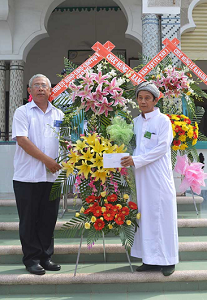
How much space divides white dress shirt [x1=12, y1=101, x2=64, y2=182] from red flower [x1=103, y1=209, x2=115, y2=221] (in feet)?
1.77

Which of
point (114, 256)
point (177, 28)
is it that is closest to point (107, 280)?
point (114, 256)

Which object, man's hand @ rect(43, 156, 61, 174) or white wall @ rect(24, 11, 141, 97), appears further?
white wall @ rect(24, 11, 141, 97)

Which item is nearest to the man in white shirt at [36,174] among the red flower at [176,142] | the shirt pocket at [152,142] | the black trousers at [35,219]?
the black trousers at [35,219]

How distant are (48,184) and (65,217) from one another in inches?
64.2

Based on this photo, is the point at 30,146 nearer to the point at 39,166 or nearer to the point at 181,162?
the point at 39,166

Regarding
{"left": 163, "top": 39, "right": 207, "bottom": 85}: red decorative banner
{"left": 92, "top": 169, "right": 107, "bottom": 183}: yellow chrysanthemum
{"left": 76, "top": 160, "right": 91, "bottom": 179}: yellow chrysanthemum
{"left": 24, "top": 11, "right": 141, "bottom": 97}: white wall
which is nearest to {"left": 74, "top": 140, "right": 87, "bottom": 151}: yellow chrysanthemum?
{"left": 76, "top": 160, "right": 91, "bottom": 179}: yellow chrysanthemum

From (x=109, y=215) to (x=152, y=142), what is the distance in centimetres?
68

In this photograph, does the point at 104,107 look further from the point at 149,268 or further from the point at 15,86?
the point at 15,86

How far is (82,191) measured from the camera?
333cm

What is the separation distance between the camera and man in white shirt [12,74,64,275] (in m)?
3.30

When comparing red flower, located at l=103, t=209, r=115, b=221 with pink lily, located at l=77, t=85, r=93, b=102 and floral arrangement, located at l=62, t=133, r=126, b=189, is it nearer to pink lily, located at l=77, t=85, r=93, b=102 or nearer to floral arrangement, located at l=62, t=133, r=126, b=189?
floral arrangement, located at l=62, t=133, r=126, b=189

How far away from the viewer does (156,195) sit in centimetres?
325

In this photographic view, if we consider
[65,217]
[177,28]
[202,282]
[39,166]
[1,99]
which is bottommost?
[202,282]

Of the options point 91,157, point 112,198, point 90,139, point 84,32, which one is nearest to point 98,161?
point 91,157
